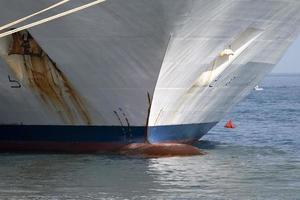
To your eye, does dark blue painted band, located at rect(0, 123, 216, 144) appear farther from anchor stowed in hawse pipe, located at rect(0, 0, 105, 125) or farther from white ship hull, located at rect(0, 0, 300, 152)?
anchor stowed in hawse pipe, located at rect(0, 0, 105, 125)

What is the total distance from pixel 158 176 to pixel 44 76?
4.50 m

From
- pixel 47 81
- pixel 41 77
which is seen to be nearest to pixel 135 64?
pixel 47 81

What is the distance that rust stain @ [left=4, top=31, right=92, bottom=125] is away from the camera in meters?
24.4

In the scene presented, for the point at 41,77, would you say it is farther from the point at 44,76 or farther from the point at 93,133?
the point at 93,133

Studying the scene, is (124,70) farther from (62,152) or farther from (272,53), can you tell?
(272,53)

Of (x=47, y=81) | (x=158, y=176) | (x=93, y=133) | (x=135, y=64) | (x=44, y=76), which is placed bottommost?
(x=158, y=176)

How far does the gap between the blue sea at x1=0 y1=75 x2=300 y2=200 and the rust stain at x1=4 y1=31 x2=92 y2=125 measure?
1.28 meters

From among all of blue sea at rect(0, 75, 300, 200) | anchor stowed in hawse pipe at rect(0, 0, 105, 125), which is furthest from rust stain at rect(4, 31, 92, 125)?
blue sea at rect(0, 75, 300, 200)

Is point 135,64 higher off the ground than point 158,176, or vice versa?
Answer: point 135,64

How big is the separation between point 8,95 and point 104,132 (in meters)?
2.61

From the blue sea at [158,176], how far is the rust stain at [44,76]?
4.19ft

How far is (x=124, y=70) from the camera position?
931 inches

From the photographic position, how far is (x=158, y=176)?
22109 millimetres

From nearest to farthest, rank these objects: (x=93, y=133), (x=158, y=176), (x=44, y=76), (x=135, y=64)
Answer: (x=158, y=176), (x=135, y=64), (x=44, y=76), (x=93, y=133)
